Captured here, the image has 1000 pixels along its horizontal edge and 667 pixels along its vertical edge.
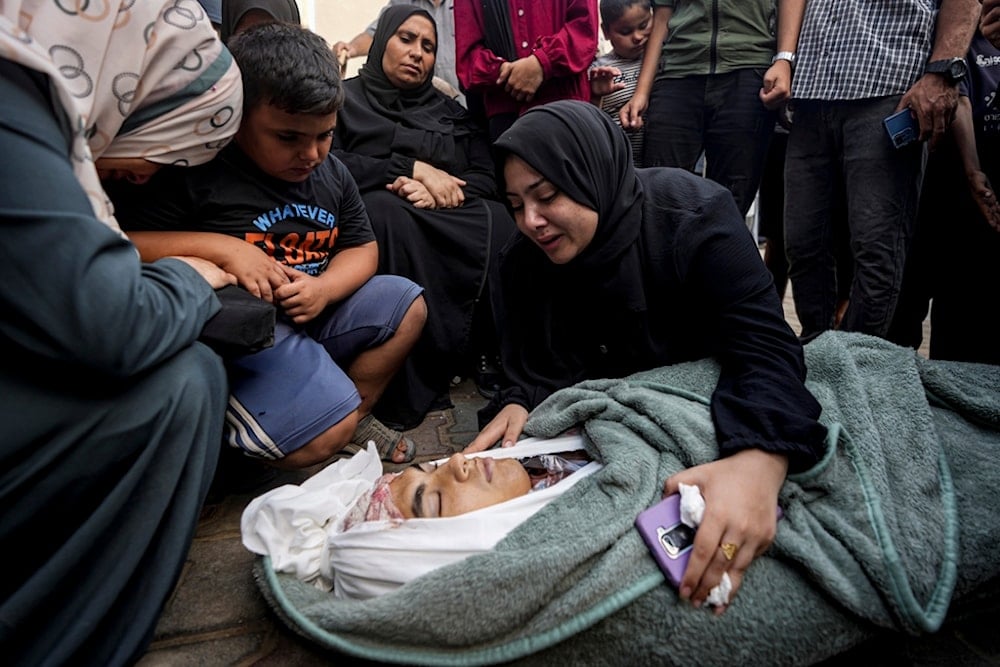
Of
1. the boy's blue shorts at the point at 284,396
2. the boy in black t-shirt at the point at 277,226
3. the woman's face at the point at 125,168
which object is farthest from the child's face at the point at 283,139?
the boy's blue shorts at the point at 284,396

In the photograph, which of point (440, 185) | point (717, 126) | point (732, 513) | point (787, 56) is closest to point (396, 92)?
point (440, 185)

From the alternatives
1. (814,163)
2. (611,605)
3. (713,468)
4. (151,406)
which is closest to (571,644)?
(611,605)

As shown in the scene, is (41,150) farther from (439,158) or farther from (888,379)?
(439,158)

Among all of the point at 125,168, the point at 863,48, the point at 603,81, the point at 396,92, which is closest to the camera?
the point at 125,168

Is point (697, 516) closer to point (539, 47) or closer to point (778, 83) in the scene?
point (778, 83)

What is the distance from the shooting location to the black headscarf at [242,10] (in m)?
3.05

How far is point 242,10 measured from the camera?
10.1 feet

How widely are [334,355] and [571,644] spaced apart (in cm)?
142

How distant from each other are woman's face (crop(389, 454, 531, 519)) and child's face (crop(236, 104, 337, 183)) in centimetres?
105

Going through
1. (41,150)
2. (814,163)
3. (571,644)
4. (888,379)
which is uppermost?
(41,150)

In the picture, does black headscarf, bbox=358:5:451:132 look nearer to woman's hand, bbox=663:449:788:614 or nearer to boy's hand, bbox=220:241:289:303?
boy's hand, bbox=220:241:289:303

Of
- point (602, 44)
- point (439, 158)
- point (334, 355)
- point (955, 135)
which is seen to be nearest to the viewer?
point (334, 355)

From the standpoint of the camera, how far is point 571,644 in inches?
49.4

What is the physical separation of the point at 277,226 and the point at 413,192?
1058mm
